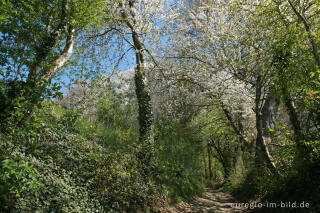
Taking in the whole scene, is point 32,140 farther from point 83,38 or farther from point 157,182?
point 83,38

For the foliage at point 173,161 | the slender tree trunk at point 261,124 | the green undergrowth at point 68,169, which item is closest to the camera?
the green undergrowth at point 68,169

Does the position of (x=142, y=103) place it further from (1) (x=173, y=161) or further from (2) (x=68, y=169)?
(2) (x=68, y=169)

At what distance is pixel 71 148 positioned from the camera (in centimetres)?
502

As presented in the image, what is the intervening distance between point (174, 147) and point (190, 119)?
530 centimetres

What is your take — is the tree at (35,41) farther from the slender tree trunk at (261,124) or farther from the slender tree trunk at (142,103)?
the slender tree trunk at (261,124)

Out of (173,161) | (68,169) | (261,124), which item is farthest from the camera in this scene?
(173,161)

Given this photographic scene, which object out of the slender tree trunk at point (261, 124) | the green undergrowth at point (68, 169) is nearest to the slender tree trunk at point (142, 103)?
the green undergrowth at point (68, 169)

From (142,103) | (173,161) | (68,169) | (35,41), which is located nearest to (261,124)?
(173,161)

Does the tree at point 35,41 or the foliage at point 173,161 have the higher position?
the tree at point 35,41

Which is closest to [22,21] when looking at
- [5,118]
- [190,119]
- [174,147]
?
[5,118]

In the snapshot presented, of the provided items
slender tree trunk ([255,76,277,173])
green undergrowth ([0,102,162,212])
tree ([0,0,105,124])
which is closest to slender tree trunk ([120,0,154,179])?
green undergrowth ([0,102,162,212])

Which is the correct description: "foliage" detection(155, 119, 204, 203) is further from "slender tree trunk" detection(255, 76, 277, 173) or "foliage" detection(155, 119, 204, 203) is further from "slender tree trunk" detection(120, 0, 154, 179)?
"slender tree trunk" detection(255, 76, 277, 173)

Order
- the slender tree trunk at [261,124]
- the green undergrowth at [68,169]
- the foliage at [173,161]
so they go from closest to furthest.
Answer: the green undergrowth at [68,169] < the slender tree trunk at [261,124] < the foliage at [173,161]

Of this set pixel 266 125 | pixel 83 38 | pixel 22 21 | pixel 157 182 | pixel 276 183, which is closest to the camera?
pixel 22 21
